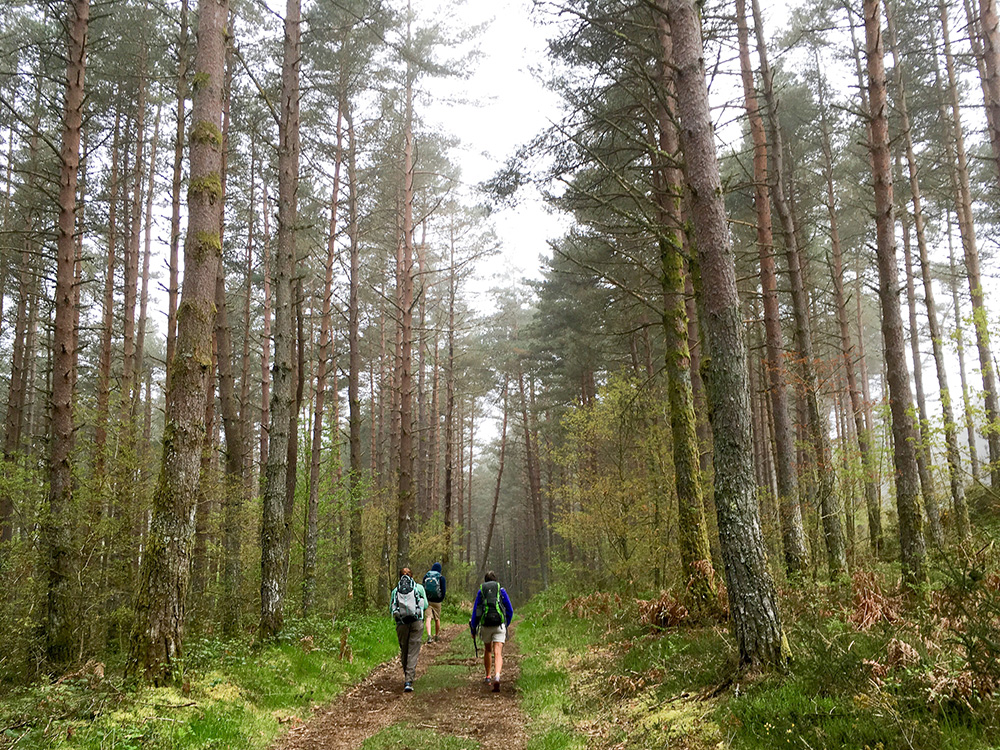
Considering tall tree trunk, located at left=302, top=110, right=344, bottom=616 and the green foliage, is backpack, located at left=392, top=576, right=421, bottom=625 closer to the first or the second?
tall tree trunk, located at left=302, top=110, right=344, bottom=616

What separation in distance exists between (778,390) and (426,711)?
841 centimetres

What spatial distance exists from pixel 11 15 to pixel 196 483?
18.4 meters

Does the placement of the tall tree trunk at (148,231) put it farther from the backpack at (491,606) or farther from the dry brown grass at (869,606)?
the dry brown grass at (869,606)

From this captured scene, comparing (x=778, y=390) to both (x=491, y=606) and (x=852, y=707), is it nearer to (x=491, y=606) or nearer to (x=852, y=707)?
(x=491, y=606)

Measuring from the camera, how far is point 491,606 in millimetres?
8312

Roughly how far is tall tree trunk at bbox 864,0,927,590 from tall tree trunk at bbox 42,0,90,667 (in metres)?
11.7

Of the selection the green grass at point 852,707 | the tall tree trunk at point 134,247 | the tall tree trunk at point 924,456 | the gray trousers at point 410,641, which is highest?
the tall tree trunk at point 134,247

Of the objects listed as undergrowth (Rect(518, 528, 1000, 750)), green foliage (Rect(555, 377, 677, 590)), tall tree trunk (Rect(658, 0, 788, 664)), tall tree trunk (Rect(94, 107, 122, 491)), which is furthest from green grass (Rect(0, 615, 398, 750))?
green foliage (Rect(555, 377, 677, 590))

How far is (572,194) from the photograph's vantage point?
9.97 meters

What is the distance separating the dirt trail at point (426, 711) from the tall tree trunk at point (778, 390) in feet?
18.0

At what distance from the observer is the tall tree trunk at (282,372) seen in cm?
953

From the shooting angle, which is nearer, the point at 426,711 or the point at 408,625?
the point at 426,711

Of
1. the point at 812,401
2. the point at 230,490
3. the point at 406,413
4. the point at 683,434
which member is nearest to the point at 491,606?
the point at 683,434

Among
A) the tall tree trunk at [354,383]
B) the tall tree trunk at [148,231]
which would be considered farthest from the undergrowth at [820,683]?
the tall tree trunk at [148,231]
